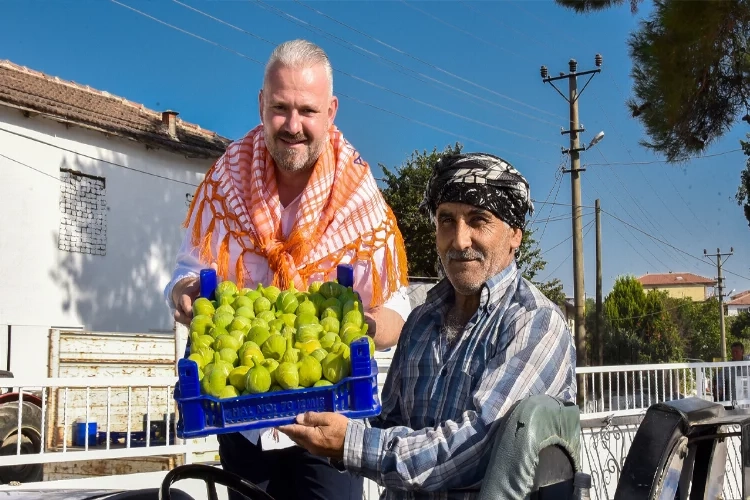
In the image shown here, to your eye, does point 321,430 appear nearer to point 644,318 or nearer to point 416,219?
point 416,219

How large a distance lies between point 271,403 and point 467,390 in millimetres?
544

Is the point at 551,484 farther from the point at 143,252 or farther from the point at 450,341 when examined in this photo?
the point at 143,252

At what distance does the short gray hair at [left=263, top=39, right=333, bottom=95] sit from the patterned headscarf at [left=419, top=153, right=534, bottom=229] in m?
0.66

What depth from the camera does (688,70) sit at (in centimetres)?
1136

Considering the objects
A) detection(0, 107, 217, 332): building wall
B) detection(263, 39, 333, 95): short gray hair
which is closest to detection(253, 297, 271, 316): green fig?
detection(263, 39, 333, 95): short gray hair

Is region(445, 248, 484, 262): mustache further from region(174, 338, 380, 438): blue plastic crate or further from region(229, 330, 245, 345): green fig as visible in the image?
region(229, 330, 245, 345): green fig

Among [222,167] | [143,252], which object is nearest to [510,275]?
[222,167]

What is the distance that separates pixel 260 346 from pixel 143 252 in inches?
658

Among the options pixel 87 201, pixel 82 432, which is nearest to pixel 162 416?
pixel 82 432

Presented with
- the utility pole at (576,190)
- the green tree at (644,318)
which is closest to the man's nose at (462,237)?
the utility pole at (576,190)

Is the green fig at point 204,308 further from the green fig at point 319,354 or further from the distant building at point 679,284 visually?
the distant building at point 679,284

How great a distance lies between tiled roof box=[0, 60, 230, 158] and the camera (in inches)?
604

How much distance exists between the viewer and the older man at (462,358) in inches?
81.6

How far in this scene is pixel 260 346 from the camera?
2189 mm
